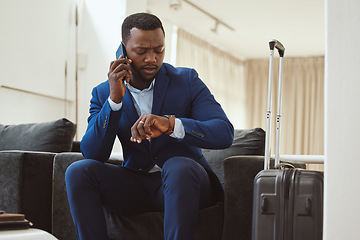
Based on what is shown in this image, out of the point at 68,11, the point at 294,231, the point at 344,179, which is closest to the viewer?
the point at 344,179

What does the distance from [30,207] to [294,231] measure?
A: 1256 millimetres

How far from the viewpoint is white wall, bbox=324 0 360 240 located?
1048 millimetres

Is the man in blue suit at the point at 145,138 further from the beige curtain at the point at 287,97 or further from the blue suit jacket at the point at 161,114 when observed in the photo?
the beige curtain at the point at 287,97

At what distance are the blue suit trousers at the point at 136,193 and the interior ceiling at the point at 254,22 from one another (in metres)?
4.19

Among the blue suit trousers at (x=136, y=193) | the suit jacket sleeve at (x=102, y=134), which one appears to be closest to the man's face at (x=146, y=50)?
the suit jacket sleeve at (x=102, y=134)

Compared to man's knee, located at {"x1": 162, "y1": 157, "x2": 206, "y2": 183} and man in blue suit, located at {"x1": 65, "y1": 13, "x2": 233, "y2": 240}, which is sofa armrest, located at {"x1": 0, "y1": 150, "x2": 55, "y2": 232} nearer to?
man in blue suit, located at {"x1": 65, "y1": 13, "x2": 233, "y2": 240}

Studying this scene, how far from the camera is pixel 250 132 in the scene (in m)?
2.40

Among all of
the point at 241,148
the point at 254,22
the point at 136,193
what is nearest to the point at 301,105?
the point at 254,22

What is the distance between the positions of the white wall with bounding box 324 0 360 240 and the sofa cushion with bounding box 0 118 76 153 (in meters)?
1.87

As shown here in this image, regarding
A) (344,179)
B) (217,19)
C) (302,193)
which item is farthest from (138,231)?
(217,19)

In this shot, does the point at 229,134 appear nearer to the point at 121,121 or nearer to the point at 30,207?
the point at 121,121

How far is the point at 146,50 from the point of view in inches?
75.0

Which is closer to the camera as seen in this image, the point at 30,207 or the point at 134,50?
the point at 134,50

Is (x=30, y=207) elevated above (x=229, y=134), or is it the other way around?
(x=229, y=134)
